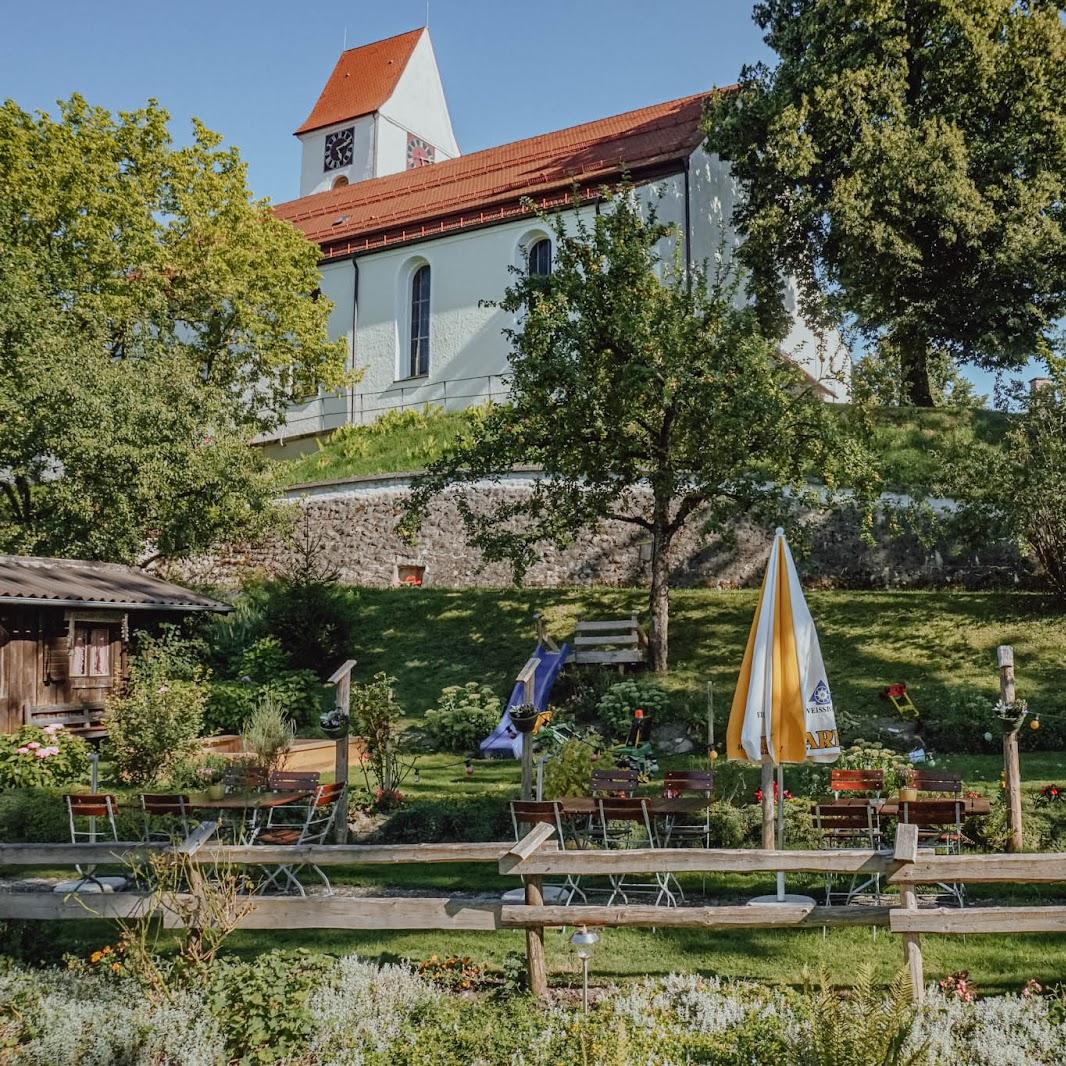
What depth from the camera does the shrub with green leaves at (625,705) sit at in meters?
17.1

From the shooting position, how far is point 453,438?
29.9 metres

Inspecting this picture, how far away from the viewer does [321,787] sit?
11.0 m

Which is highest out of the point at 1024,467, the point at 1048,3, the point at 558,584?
the point at 1048,3

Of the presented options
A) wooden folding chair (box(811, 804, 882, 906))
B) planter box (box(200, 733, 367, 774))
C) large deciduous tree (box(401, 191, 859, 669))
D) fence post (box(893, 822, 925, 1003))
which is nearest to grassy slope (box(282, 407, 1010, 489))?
large deciduous tree (box(401, 191, 859, 669))

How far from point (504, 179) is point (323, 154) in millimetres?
21478

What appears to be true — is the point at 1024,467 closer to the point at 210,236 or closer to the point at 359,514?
the point at 359,514

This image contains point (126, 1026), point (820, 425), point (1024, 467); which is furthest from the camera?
point (1024, 467)

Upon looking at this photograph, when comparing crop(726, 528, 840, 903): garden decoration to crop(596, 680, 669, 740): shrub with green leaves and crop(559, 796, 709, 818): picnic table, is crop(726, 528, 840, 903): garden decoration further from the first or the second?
crop(596, 680, 669, 740): shrub with green leaves

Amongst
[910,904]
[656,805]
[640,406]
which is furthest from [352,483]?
[910,904]

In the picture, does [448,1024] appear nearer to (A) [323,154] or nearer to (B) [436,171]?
(B) [436,171]

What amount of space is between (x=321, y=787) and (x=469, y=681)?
9167 millimetres

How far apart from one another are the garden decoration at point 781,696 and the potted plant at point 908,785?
1359mm

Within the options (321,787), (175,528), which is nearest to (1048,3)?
(175,528)

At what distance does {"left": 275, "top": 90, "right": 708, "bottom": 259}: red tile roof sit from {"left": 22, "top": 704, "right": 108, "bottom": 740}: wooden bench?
65.3 ft
